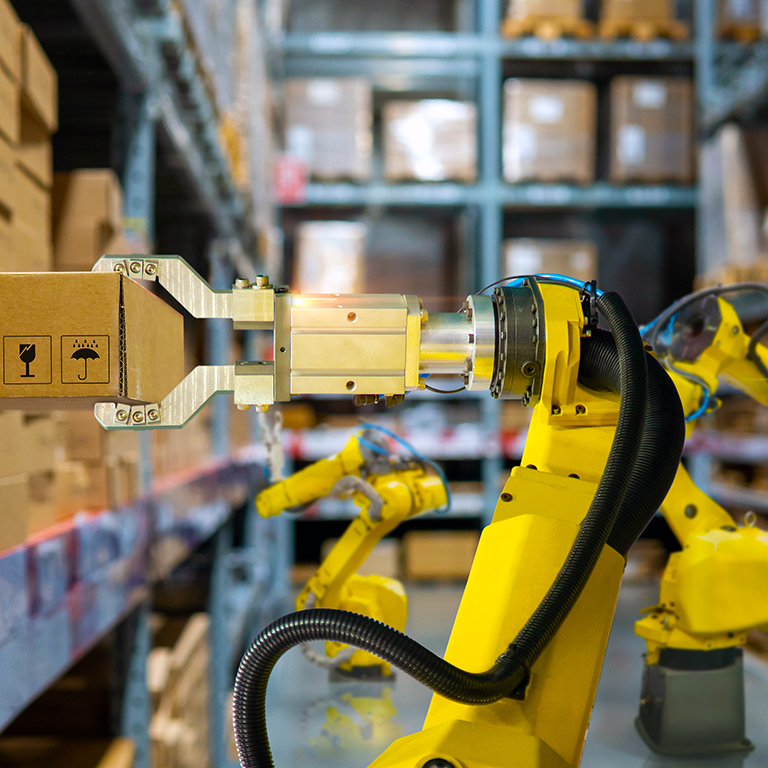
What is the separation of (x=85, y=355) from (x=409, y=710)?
0.40 metres

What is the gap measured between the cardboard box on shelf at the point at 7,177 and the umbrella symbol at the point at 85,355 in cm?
59

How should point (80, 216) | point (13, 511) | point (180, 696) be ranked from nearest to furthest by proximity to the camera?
point (13, 511), point (80, 216), point (180, 696)

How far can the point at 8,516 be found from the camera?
0.88 metres

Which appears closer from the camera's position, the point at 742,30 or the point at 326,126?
the point at 742,30

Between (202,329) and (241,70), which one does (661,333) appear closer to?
(202,329)

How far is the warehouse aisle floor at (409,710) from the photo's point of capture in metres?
0.58

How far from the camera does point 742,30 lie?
4.39 metres

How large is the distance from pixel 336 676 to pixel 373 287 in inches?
180

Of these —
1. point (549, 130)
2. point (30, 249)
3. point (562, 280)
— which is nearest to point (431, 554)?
point (549, 130)

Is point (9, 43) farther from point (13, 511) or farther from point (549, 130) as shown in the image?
point (549, 130)

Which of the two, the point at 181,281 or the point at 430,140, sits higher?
the point at 430,140

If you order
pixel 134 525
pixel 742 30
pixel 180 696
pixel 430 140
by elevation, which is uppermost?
pixel 742 30

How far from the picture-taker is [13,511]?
90 centimetres

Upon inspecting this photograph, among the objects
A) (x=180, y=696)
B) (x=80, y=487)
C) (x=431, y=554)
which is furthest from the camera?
(x=431, y=554)
